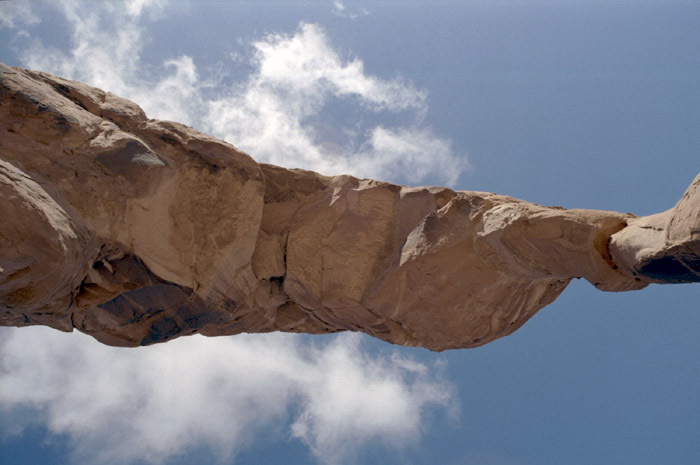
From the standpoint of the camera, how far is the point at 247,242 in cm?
679

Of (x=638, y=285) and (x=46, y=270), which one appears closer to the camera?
(x=46, y=270)

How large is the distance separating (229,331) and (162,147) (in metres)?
2.86

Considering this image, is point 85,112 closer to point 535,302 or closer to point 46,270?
point 46,270

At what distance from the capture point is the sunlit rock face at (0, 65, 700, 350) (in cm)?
517

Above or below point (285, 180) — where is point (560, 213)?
below

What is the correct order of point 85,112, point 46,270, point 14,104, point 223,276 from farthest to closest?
1. point 223,276
2. point 85,112
3. point 14,104
4. point 46,270

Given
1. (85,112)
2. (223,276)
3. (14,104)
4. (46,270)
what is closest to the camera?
(46,270)

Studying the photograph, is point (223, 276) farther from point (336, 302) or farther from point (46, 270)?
point (46, 270)

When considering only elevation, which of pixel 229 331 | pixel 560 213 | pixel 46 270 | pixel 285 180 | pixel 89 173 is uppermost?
pixel 285 180

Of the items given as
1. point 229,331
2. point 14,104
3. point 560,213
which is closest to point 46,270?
point 14,104

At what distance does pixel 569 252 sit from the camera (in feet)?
18.5

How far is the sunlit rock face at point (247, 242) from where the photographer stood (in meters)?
5.17

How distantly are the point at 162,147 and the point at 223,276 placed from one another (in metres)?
1.72

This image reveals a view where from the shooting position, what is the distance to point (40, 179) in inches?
211
